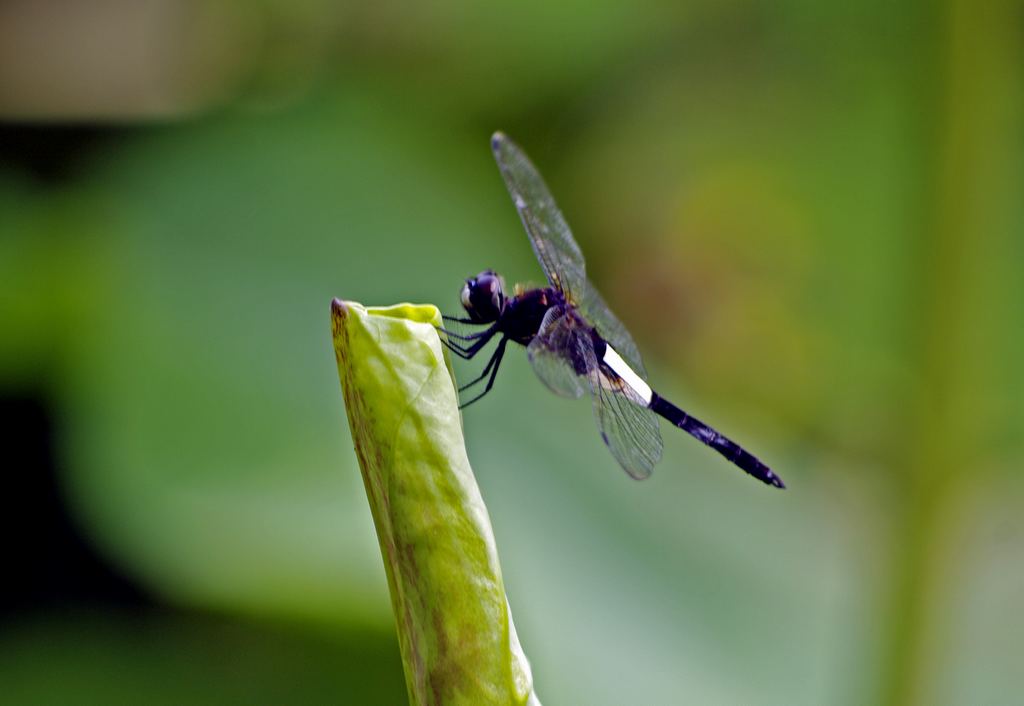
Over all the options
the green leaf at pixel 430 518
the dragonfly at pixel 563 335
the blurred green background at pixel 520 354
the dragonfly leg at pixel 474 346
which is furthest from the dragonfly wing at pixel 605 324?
the green leaf at pixel 430 518

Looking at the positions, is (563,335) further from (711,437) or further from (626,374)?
(711,437)

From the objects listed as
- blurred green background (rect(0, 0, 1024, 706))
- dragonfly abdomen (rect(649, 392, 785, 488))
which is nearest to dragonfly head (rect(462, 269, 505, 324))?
dragonfly abdomen (rect(649, 392, 785, 488))

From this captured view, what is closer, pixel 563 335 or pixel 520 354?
pixel 563 335

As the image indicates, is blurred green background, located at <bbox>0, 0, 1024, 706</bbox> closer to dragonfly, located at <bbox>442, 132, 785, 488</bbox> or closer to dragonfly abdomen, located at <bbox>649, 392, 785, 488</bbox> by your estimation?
dragonfly abdomen, located at <bbox>649, 392, 785, 488</bbox>

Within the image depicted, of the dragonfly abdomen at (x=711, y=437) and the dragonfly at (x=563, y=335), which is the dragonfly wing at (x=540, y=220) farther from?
the dragonfly abdomen at (x=711, y=437)

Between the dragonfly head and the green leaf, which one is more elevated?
the dragonfly head

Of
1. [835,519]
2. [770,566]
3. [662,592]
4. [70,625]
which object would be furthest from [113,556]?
[835,519]

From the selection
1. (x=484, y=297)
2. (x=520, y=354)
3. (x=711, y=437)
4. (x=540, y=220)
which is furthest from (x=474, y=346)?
(x=520, y=354)
